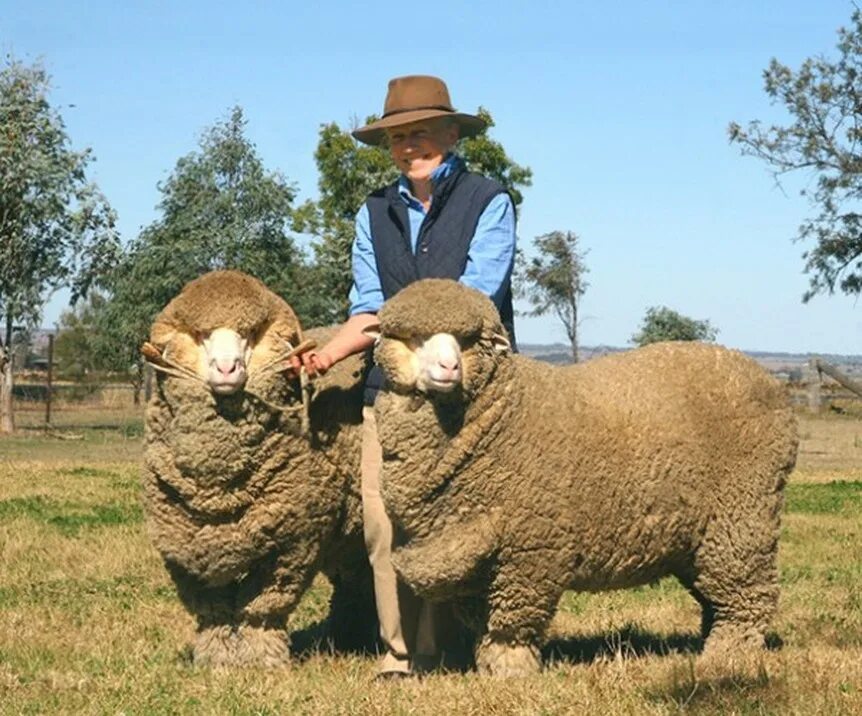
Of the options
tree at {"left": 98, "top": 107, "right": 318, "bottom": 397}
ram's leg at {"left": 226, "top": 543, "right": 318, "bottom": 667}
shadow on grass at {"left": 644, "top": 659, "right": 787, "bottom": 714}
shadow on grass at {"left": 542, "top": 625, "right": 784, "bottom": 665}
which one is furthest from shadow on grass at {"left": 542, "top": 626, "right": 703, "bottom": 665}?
tree at {"left": 98, "top": 107, "right": 318, "bottom": 397}

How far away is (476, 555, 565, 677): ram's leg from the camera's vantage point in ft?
19.4

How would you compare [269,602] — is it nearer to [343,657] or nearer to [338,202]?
[343,657]

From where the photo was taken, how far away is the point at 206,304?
630 centimetres

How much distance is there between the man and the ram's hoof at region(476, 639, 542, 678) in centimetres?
40

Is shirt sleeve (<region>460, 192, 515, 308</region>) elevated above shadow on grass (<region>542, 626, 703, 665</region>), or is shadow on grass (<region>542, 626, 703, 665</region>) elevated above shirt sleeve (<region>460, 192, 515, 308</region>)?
shirt sleeve (<region>460, 192, 515, 308</region>)

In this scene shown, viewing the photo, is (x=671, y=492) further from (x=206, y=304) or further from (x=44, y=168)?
(x=44, y=168)

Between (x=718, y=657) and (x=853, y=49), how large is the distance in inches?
1269

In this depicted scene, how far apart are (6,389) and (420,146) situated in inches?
979

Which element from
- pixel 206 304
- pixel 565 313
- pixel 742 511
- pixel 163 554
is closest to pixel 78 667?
pixel 163 554

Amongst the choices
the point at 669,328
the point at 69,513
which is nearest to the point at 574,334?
the point at 669,328

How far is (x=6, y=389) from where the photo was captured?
29.9m

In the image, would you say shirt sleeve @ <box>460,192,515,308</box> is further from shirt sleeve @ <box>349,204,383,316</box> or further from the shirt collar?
shirt sleeve @ <box>349,204,383,316</box>

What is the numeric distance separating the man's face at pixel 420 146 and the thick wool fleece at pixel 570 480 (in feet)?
2.46

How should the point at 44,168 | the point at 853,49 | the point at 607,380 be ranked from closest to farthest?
the point at 607,380 < the point at 44,168 < the point at 853,49
